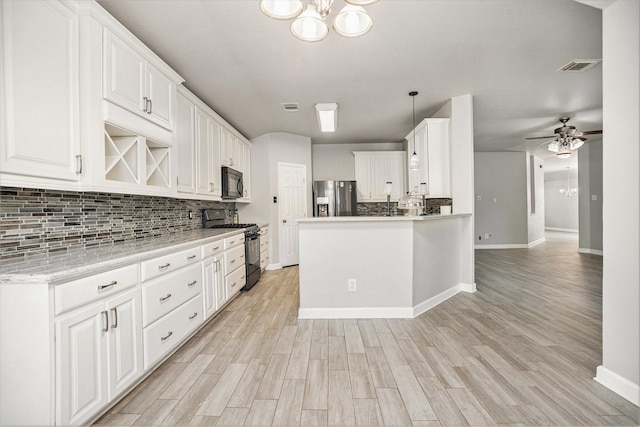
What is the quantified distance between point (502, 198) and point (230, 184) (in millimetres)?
6991

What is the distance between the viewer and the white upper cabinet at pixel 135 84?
1980 mm

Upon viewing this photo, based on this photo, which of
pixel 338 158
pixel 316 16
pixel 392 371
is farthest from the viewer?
pixel 338 158

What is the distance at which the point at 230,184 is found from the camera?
4230 millimetres

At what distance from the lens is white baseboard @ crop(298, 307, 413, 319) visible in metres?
2.96

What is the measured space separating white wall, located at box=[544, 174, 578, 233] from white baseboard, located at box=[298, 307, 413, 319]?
12.1 metres

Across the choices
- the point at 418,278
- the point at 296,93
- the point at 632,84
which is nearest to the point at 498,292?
the point at 418,278

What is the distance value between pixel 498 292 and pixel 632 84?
285 centimetres

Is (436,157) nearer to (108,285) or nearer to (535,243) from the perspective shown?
(108,285)

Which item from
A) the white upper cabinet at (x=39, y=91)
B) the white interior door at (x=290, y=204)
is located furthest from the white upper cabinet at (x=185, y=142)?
the white interior door at (x=290, y=204)

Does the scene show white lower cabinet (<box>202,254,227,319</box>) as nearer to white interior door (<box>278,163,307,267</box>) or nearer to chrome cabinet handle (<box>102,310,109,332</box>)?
chrome cabinet handle (<box>102,310,109,332</box>)

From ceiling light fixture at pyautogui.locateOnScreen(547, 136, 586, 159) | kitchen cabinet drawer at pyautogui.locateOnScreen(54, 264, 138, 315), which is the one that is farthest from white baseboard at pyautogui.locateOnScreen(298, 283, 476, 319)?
ceiling light fixture at pyautogui.locateOnScreen(547, 136, 586, 159)

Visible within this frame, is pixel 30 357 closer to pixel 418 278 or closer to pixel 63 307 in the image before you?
pixel 63 307

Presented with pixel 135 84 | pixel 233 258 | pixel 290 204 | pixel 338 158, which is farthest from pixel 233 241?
pixel 338 158

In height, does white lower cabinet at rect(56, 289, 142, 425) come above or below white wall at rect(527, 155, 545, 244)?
below
